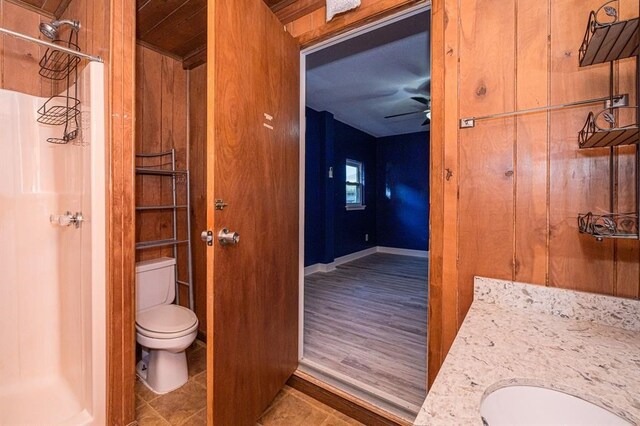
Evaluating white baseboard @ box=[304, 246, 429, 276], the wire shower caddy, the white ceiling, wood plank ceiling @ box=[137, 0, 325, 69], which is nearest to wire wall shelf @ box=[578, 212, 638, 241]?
wood plank ceiling @ box=[137, 0, 325, 69]

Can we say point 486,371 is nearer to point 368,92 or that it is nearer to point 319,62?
point 319,62

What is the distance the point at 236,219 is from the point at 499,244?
105cm

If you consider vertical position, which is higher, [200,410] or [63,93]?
[63,93]

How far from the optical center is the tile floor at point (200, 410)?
1.49 m

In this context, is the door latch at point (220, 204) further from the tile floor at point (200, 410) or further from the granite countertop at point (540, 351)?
the tile floor at point (200, 410)

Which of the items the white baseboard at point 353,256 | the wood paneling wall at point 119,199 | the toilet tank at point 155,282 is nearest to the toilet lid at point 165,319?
the toilet tank at point 155,282

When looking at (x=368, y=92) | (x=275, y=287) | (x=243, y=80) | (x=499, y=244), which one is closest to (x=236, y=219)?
(x=275, y=287)

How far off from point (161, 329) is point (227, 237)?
92cm

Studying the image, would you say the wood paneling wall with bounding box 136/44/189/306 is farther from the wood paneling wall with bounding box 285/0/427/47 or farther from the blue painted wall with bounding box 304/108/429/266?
the blue painted wall with bounding box 304/108/429/266

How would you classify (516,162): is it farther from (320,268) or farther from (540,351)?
(320,268)

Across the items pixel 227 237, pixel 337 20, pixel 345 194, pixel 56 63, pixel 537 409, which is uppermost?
pixel 337 20

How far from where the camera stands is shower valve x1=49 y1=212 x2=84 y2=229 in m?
1.46

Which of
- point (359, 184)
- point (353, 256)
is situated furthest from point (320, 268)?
point (359, 184)

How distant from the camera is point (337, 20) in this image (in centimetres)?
152
